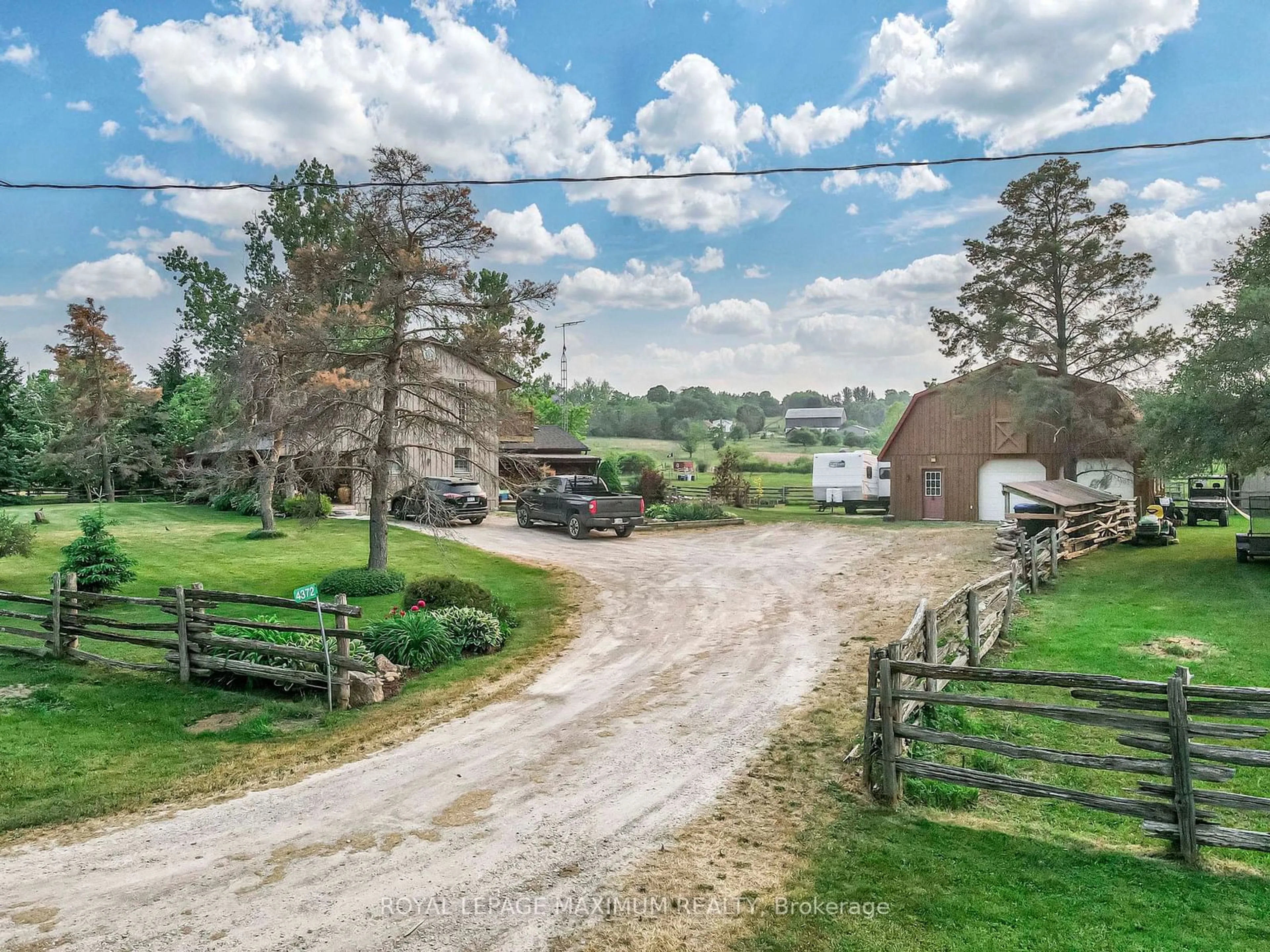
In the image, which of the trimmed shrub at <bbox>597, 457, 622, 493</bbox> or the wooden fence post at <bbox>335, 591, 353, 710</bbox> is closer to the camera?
the wooden fence post at <bbox>335, 591, 353, 710</bbox>

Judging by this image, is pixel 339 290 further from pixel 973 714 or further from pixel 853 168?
pixel 973 714

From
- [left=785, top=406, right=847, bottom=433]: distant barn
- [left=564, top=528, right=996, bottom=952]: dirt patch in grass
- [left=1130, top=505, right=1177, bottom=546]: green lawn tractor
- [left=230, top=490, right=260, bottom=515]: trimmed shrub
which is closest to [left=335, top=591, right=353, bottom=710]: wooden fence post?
[left=564, top=528, right=996, bottom=952]: dirt patch in grass

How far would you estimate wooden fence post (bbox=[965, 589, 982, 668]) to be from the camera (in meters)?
11.5

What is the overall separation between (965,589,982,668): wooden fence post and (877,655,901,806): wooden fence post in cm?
500

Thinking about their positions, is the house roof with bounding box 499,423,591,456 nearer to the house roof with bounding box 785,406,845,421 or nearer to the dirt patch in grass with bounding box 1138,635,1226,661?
the dirt patch in grass with bounding box 1138,635,1226,661

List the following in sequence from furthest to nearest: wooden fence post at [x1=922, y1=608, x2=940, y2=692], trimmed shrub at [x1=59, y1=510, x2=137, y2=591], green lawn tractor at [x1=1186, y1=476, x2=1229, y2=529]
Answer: green lawn tractor at [x1=1186, y1=476, x2=1229, y2=529] → trimmed shrub at [x1=59, y1=510, x2=137, y2=591] → wooden fence post at [x1=922, y1=608, x2=940, y2=692]

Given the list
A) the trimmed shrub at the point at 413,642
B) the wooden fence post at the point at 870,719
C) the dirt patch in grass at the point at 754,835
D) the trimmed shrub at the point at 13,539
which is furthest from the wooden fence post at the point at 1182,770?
the trimmed shrub at the point at 13,539

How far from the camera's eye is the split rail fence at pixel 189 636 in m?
10.3

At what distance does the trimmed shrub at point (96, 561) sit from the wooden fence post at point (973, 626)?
16.5 meters

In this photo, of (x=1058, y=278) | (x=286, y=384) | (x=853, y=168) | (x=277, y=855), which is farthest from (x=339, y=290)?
(x=1058, y=278)

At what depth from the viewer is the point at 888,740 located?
7.01 meters

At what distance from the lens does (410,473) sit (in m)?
15.6

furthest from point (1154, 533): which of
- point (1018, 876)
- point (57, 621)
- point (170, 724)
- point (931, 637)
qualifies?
point (57, 621)

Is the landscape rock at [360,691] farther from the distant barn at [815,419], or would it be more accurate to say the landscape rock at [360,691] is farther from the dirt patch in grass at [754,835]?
the distant barn at [815,419]
